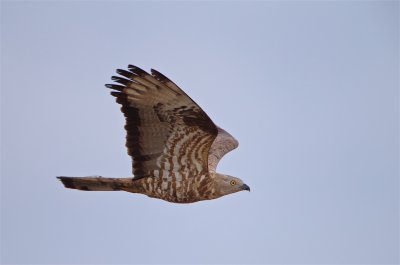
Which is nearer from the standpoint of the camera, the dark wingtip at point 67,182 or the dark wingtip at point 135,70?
the dark wingtip at point 135,70

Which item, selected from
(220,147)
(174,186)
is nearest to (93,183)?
(174,186)

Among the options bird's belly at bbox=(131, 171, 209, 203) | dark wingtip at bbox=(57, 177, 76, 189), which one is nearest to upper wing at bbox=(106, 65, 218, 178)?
bird's belly at bbox=(131, 171, 209, 203)

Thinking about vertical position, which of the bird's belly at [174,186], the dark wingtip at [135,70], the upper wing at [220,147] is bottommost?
the bird's belly at [174,186]

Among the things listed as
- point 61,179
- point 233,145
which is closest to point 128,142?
point 61,179

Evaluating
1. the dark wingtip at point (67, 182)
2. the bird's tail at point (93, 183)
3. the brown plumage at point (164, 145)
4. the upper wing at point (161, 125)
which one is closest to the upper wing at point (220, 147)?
the brown plumage at point (164, 145)

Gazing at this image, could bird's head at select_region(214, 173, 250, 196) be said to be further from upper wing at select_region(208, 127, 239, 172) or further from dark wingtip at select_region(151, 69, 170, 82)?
dark wingtip at select_region(151, 69, 170, 82)

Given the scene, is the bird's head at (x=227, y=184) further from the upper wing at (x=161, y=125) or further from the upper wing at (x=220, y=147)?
the upper wing at (x=220, y=147)
